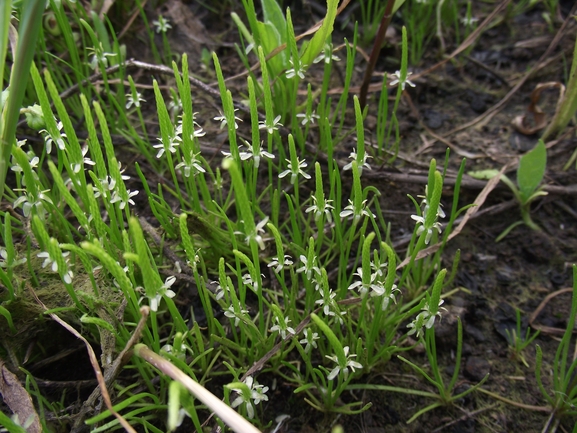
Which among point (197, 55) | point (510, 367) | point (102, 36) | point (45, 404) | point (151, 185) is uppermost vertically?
point (102, 36)

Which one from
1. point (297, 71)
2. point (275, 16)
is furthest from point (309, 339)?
point (275, 16)

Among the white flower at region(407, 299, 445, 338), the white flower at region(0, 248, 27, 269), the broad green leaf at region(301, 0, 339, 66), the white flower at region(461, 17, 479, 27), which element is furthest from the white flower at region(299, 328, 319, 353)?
the white flower at region(461, 17, 479, 27)

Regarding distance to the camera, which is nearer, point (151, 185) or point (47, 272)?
point (47, 272)

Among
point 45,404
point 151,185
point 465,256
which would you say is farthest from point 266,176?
point 45,404

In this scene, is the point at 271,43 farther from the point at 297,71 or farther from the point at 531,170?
the point at 531,170

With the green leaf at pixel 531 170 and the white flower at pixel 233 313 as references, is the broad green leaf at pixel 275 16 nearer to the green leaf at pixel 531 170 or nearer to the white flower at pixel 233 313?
the green leaf at pixel 531 170

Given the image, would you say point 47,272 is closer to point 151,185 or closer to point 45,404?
point 45,404

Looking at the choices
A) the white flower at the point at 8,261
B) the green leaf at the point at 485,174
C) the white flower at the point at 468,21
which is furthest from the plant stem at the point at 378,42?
the white flower at the point at 8,261

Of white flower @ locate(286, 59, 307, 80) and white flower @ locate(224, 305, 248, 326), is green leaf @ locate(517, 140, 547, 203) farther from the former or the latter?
white flower @ locate(224, 305, 248, 326)

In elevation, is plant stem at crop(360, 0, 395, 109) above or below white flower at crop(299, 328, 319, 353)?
above
